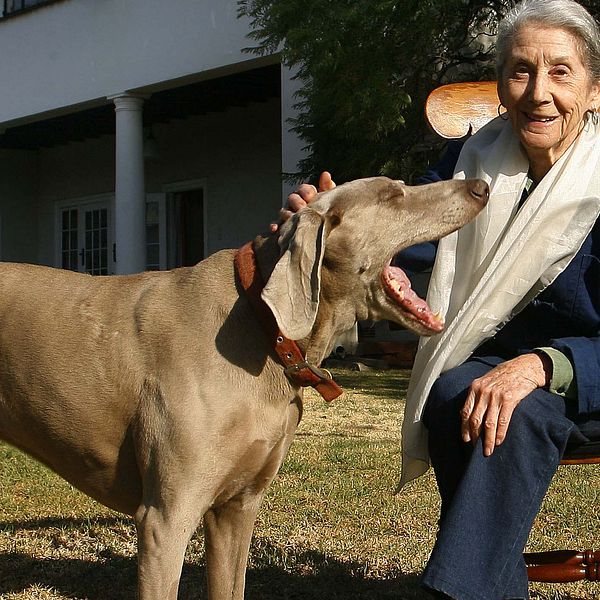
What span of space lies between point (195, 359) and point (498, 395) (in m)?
0.80

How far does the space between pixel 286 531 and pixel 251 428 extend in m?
1.54

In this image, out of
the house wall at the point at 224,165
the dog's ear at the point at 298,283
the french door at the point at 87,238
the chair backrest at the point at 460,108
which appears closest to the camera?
the dog's ear at the point at 298,283

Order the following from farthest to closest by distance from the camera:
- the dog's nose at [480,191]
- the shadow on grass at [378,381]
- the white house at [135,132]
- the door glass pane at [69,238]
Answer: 1. the door glass pane at [69,238]
2. the white house at [135,132]
3. the shadow on grass at [378,381]
4. the dog's nose at [480,191]

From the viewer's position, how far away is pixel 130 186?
482 inches

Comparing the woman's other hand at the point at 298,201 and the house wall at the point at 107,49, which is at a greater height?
the house wall at the point at 107,49

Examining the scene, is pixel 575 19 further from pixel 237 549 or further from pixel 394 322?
pixel 237 549

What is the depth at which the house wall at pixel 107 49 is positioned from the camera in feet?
36.8

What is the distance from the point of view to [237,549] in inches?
115

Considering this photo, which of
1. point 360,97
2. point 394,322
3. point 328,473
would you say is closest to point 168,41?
point 360,97

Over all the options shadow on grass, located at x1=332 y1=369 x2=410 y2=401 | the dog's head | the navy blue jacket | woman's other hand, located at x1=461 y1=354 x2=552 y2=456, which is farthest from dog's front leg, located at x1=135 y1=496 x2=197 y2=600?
shadow on grass, located at x1=332 y1=369 x2=410 y2=401

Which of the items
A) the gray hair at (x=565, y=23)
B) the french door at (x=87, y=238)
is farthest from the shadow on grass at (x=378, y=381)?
the french door at (x=87, y=238)

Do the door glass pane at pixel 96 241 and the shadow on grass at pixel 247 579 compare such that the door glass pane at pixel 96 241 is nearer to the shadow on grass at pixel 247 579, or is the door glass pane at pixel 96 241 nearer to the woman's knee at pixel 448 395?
the shadow on grass at pixel 247 579

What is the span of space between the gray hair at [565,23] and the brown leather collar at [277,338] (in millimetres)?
989

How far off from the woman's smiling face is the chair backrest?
2.38 feet
